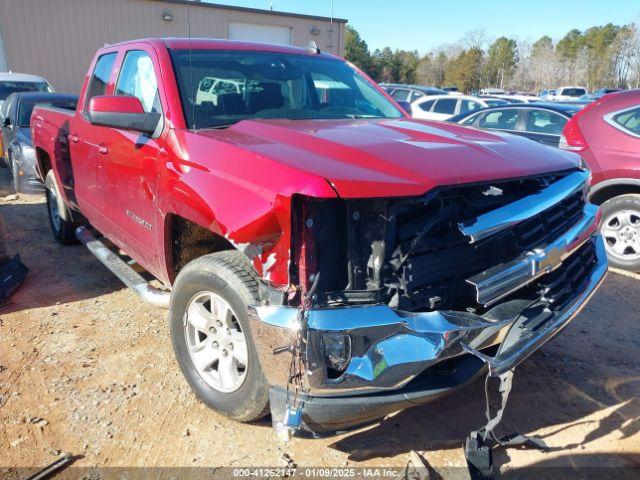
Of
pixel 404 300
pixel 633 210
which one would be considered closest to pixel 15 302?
pixel 404 300

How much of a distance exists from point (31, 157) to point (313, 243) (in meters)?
7.36

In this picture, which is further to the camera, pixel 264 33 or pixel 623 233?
pixel 264 33

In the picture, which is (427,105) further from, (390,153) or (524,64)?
(524,64)

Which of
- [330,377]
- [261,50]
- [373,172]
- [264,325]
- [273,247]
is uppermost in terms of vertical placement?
[261,50]

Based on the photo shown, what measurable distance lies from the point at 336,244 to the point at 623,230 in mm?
4318

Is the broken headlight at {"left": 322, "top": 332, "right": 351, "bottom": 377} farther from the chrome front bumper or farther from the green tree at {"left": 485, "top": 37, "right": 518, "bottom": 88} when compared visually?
the green tree at {"left": 485, "top": 37, "right": 518, "bottom": 88}

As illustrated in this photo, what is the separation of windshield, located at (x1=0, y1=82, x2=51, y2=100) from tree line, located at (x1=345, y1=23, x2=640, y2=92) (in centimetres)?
3929

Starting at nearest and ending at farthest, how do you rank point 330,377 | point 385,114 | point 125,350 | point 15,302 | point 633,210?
point 330,377, point 125,350, point 385,114, point 15,302, point 633,210

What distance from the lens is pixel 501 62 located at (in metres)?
57.8

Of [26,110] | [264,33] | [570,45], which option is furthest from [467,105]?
[570,45]

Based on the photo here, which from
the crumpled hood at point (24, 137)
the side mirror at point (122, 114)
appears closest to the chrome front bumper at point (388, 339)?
the side mirror at point (122, 114)

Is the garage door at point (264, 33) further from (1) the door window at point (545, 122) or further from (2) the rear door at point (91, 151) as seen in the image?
(2) the rear door at point (91, 151)

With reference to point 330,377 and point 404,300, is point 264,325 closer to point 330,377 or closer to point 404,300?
point 330,377

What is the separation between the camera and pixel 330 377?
203 cm
